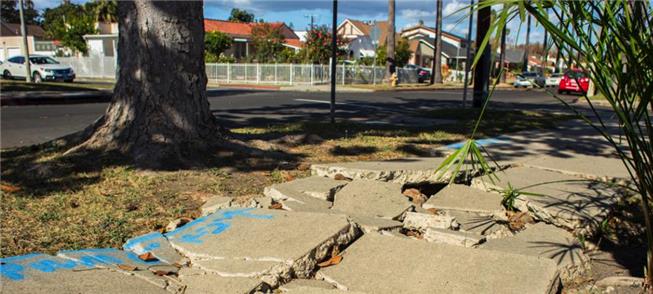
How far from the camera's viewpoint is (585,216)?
3660 mm

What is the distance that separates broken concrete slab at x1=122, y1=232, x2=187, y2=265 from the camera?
2915 millimetres

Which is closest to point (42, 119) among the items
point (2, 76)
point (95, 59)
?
point (2, 76)

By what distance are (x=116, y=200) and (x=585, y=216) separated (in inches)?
139

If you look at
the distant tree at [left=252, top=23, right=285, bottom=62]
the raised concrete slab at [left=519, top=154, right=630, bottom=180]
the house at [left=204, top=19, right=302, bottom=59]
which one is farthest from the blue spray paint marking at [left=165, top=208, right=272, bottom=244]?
the house at [left=204, top=19, right=302, bottom=59]

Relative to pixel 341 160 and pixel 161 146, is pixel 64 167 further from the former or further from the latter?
pixel 341 160

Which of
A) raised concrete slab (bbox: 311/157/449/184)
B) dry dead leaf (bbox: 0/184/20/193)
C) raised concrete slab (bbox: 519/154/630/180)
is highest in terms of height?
raised concrete slab (bbox: 311/157/449/184)

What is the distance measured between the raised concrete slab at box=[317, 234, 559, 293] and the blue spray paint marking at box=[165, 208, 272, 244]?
0.81 m

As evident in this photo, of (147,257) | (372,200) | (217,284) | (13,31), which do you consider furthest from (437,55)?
(13,31)

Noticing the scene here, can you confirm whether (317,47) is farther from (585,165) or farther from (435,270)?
(435,270)

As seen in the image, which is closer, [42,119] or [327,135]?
[327,135]

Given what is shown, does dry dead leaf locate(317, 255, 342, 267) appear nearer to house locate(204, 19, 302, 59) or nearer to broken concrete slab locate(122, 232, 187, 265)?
broken concrete slab locate(122, 232, 187, 265)

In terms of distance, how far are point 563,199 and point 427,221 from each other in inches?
48.3

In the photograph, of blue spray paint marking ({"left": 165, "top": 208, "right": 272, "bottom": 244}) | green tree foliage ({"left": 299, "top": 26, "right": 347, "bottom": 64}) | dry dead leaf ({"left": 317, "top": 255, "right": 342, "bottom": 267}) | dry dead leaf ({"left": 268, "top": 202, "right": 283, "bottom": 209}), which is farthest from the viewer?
green tree foliage ({"left": 299, "top": 26, "right": 347, "bottom": 64})

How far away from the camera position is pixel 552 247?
10.6ft
